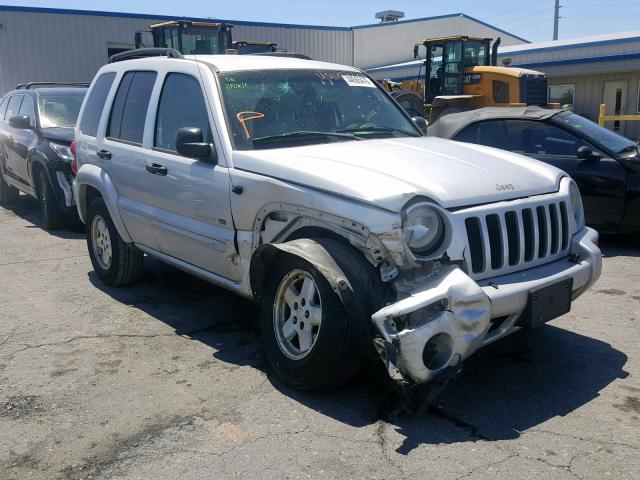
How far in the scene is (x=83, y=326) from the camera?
530 centimetres

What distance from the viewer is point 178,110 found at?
504 centimetres

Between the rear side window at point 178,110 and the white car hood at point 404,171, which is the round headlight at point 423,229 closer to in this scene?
the white car hood at point 404,171

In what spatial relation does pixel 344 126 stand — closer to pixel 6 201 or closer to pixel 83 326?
pixel 83 326

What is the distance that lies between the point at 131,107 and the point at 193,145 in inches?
60.0

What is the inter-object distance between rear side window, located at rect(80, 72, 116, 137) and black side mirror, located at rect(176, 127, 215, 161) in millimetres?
1978

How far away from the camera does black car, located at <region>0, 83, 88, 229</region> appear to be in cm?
888

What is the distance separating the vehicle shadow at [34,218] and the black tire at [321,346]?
5541mm

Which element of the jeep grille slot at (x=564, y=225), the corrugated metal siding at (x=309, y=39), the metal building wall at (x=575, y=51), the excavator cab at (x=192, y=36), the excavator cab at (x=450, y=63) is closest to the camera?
the jeep grille slot at (x=564, y=225)

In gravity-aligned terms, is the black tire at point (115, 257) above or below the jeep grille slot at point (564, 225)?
below

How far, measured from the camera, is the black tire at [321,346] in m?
3.57

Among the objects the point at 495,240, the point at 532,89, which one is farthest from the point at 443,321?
the point at 532,89

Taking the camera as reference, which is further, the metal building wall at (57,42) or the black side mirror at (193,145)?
the metal building wall at (57,42)

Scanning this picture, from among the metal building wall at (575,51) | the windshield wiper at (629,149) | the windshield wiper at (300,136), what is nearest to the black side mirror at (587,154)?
the windshield wiper at (629,149)

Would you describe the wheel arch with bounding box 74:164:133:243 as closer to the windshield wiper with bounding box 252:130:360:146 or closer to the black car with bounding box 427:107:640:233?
the windshield wiper with bounding box 252:130:360:146
